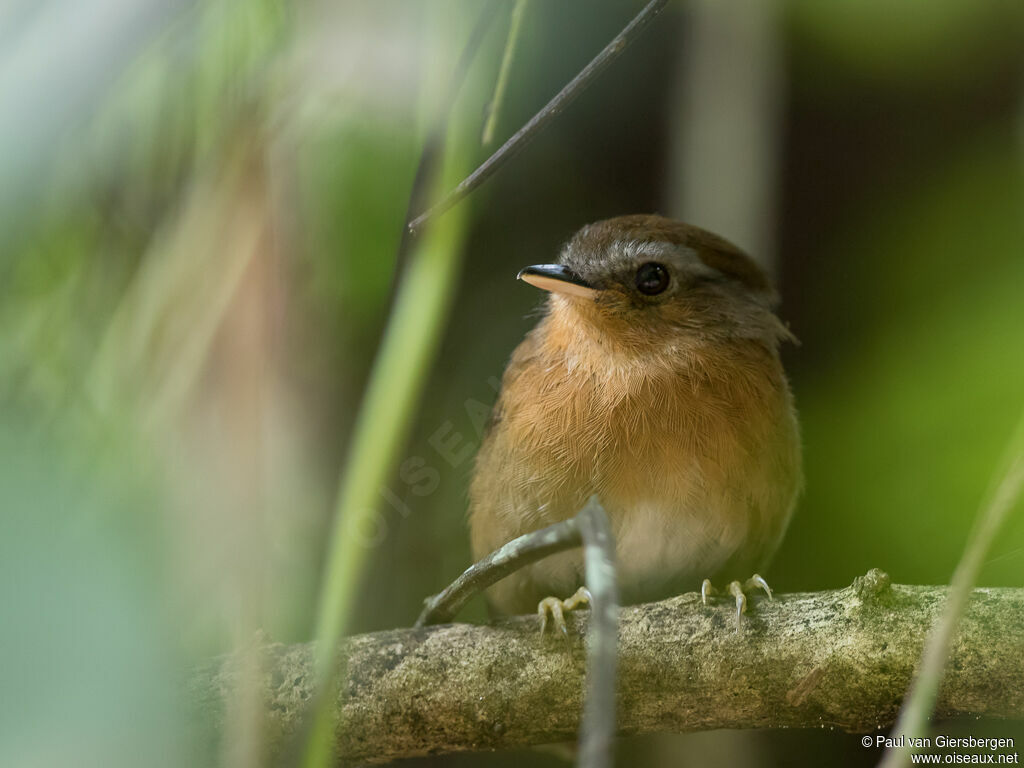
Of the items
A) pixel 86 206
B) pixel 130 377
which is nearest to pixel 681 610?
pixel 130 377

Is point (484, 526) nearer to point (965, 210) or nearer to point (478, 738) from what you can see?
point (478, 738)

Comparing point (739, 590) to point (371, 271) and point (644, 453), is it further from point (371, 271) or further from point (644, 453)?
point (371, 271)

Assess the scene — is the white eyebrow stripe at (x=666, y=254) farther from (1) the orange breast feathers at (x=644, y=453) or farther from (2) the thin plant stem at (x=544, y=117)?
(2) the thin plant stem at (x=544, y=117)

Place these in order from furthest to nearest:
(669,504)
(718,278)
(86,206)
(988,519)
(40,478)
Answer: (718,278) < (669,504) < (86,206) < (40,478) < (988,519)

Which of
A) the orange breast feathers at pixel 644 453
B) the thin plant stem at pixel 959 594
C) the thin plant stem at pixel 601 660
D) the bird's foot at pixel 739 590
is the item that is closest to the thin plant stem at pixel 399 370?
the orange breast feathers at pixel 644 453

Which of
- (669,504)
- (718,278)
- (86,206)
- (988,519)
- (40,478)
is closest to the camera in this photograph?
(988,519)

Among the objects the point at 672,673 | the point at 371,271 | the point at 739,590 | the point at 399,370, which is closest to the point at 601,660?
the point at 672,673
